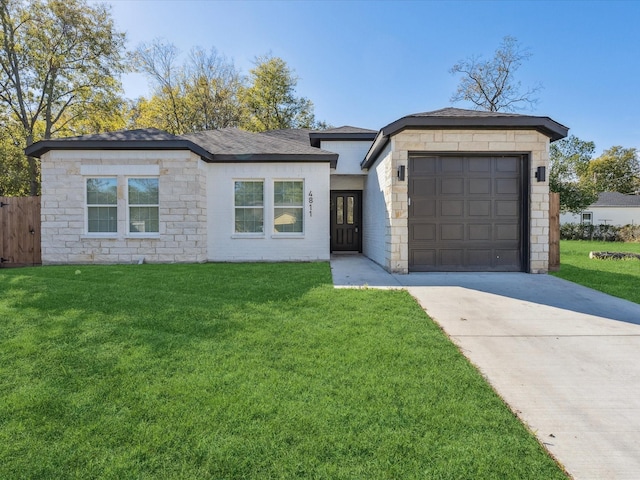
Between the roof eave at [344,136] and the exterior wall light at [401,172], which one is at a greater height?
the roof eave at [344,136]

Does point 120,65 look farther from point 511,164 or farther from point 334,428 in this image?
point 334,428

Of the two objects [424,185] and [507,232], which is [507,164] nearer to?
[507,232]

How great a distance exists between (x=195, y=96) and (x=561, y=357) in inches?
1110

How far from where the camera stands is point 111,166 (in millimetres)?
9227

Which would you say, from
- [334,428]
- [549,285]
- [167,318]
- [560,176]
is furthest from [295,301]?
[560,176]

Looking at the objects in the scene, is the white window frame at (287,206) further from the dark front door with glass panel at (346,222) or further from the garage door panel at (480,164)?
the garage door panel at (480,164)

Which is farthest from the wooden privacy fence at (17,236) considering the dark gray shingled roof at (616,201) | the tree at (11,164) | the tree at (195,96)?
the dark gray shingled roof at (616,201)

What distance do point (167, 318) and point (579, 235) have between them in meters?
29.4

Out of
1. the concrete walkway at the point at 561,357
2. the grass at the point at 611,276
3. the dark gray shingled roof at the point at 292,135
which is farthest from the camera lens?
the dark gray shingled roof at the point at 292,135

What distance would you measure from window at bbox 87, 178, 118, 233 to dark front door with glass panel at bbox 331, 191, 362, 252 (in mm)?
7552

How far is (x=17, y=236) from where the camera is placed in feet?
32.1

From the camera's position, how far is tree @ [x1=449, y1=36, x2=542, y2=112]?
21.3 m

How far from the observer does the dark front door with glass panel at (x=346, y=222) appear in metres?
13.2

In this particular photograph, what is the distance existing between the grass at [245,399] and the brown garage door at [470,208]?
3.80 metres
